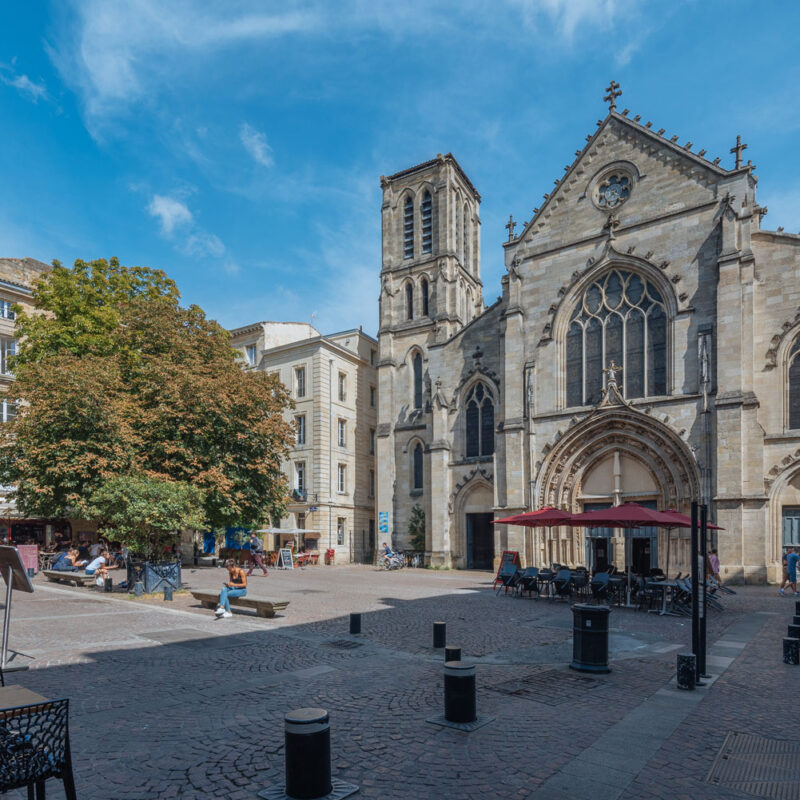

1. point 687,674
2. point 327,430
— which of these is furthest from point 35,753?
point 327,430

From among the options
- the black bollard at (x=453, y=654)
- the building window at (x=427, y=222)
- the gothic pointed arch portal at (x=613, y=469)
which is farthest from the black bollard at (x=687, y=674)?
the building window at (x=427, y=222)

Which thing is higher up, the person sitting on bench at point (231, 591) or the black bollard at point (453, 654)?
the black bollard at point (453, 654)

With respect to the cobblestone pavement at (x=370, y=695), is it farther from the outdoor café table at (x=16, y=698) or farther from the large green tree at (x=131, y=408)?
the large green tree at (x=131, y=408)

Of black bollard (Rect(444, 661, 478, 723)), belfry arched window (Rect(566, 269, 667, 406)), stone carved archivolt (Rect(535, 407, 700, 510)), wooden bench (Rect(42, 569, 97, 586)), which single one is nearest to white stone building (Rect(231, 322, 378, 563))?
stone carved archivolt (Rect(535, 407, 700, 510))

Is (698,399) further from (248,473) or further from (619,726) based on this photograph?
(619,726)

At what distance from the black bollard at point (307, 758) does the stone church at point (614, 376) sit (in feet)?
74.5

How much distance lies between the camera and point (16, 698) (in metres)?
4.52

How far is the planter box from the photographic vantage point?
18312 millimetres

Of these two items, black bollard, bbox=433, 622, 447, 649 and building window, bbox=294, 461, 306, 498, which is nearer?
black bollard, bbox=433, 622, 447, 649

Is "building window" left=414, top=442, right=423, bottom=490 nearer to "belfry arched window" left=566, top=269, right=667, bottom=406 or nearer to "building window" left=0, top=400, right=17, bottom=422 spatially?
"belfry arched window" left=566, top=269, right=667, bottom=406

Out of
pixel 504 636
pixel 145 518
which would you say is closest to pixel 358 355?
pixel 145 518

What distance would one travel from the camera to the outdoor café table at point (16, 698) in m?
4.35

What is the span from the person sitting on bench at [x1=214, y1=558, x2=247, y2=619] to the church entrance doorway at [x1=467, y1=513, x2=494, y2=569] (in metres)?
19.7

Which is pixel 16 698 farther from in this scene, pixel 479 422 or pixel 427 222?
pixel 427 222
